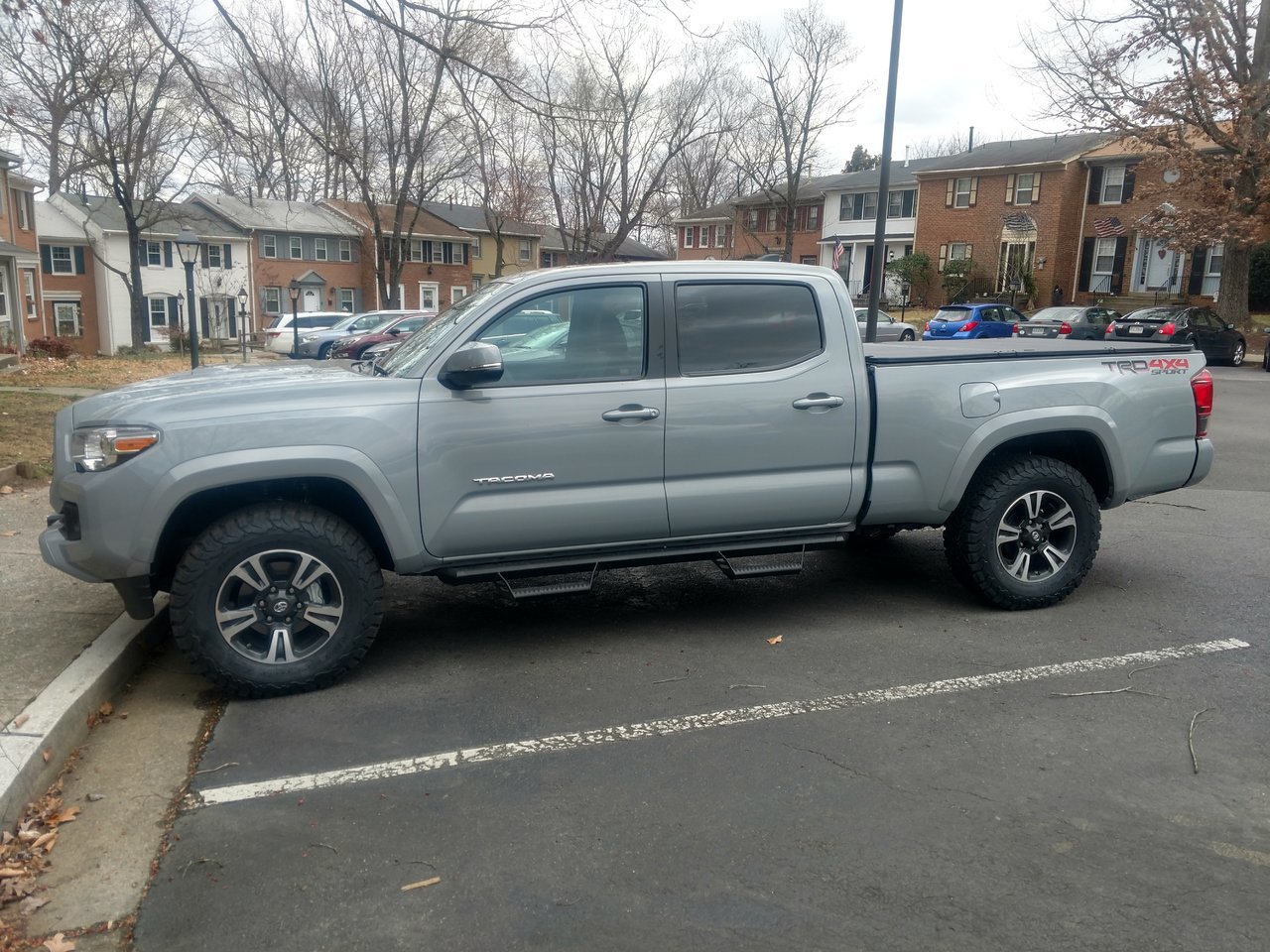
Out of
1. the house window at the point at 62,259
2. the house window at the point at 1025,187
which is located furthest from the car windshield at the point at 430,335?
the house window at the point at 62,259

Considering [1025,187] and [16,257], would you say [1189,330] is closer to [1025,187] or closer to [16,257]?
[1025,187]

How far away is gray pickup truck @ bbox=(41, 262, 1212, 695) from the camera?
14.8 feet

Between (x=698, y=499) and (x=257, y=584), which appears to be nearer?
(x=257, y=584)

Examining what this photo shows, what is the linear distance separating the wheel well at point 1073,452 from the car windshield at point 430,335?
2891 millimetres

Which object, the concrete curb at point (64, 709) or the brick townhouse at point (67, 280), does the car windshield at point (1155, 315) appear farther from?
the brick townhouse at point (67, 280)

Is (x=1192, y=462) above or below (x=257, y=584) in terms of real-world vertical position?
above

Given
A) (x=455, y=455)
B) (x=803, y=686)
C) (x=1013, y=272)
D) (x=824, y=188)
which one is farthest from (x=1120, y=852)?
(x=824, y=188)

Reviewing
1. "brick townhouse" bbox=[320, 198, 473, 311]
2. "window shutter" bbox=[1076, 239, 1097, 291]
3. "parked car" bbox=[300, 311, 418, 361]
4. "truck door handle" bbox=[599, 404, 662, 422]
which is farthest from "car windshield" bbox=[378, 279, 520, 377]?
"brick townhouse" bbox=[320, 198, 473, 311]

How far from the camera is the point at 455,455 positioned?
4738 millimetres

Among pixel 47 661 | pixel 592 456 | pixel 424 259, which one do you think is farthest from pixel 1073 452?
pixel 424 259

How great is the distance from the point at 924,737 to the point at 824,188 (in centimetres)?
5399

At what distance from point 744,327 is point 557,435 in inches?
46.9

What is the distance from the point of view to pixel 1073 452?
19.8 feet

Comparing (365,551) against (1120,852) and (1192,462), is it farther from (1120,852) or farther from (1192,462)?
(1192,462)
